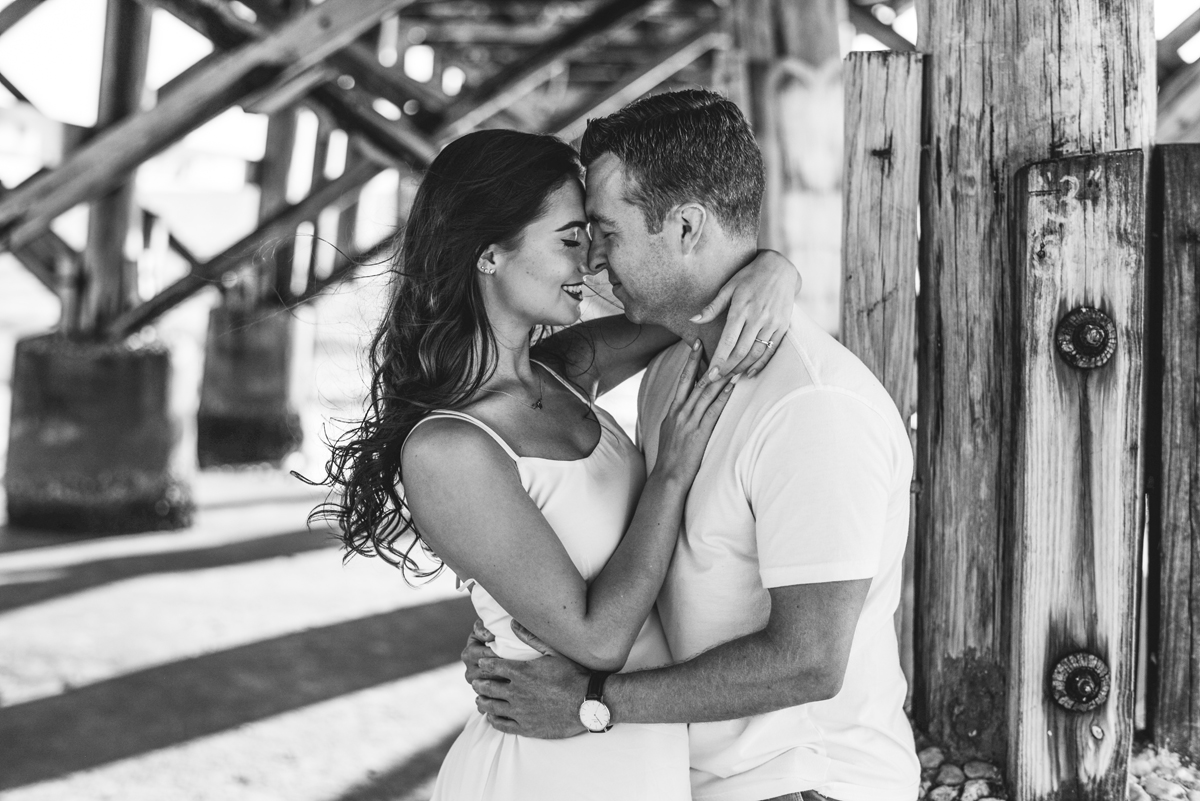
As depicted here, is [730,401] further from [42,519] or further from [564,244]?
[42,519]

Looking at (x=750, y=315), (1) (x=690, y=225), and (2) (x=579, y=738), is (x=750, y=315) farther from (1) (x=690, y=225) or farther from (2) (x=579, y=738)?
(2) (x=579, y=738)

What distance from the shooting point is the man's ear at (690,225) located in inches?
81.0

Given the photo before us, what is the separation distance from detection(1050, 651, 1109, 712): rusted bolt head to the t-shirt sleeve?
0.52 metres

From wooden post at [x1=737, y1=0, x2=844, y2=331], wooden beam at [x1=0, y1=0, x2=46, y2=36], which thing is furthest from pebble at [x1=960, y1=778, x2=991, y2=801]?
wooden beam at [x1=0, y1=0, x2=46, y2=36]

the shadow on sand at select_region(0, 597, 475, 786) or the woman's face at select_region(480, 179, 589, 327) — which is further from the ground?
the woman's face at select_region(480, 179, 589, 327)

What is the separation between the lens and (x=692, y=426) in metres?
1.98

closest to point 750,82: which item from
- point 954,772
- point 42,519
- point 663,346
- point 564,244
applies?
point 663,346

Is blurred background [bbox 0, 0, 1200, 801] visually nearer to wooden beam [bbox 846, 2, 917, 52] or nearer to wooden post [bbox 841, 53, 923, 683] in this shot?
wooden beam [bbox 846, 2, 917, 52]

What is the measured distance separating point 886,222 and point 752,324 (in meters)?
0.50

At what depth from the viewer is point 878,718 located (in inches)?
75.9

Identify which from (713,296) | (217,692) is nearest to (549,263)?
(713,296)

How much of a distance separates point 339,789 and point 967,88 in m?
2.94

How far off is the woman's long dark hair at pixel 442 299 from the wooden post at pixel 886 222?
612mm

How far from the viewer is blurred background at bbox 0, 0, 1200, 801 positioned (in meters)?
3.97
